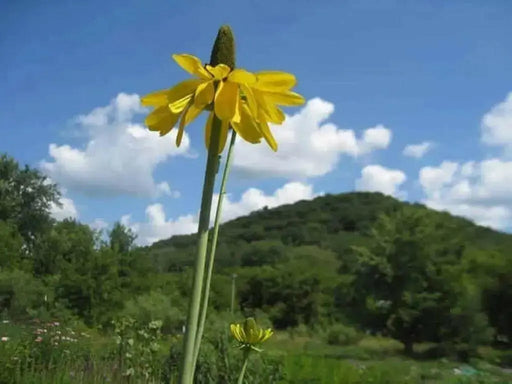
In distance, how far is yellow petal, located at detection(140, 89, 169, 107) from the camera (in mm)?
819

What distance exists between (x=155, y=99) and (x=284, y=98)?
165mm

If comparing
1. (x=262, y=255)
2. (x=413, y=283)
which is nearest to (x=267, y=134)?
(x=413, y=283)

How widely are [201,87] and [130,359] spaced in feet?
20.1

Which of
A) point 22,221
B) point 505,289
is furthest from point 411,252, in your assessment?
point 22,221

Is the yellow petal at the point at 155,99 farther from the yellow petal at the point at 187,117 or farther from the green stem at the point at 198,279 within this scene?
the green stem at the point at 198,279

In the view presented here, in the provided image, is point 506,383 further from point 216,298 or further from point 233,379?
point 216,298

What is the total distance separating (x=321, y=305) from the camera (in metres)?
35.1

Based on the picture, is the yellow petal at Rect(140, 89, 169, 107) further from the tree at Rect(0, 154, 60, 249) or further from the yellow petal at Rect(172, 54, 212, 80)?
the tree at Rect(0, 154, 60, 249)

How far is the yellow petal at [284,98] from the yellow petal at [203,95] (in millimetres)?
69

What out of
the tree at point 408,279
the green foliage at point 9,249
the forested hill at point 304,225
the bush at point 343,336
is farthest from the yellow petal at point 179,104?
the forested hill at point 304,225

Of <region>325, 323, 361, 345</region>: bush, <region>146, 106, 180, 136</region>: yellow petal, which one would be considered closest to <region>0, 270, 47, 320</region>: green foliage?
<region>325, 323, 361, 345</region>: bush

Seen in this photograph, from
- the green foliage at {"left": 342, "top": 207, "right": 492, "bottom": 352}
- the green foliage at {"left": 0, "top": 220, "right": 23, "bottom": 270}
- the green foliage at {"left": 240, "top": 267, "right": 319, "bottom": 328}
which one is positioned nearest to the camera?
the green foliage at {"left": 342, "top": 207, "right": 492, "bottom": 352}

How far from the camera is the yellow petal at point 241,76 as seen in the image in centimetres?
76

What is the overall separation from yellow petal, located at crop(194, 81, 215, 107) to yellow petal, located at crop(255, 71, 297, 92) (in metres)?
0.06
